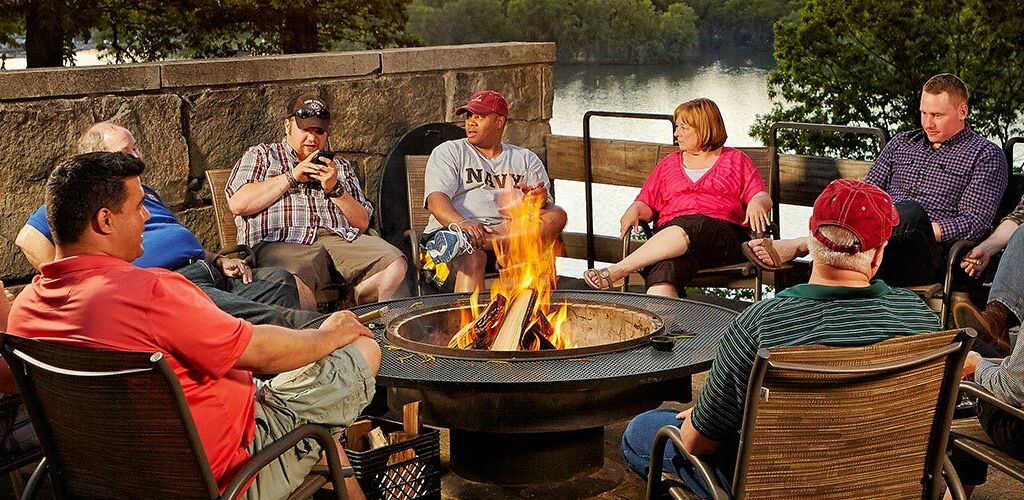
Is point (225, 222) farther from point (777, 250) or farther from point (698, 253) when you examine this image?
point (777, 250)

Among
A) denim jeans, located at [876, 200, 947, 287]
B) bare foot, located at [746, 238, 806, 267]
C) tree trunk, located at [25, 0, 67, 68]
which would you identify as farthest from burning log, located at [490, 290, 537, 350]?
tree trunk, located at [25, 0, 67, 68]

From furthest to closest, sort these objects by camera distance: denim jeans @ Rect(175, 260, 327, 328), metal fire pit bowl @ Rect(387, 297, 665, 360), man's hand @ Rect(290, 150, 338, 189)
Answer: man's hand @ Rect(290, 150, 338, 189) < denim jeans @ Rect(175, 260, 327, 328) < metal fire pit bowl @ Rect(387, 297, 665, 360)

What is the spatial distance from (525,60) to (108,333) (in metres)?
4.40

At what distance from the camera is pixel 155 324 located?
2797 millimetres

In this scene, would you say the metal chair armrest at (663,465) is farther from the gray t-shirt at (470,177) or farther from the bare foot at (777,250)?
the gray t-shirt at (470,177)

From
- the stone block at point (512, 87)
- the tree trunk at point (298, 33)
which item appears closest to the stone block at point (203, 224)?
the stone block at point (512, 87)

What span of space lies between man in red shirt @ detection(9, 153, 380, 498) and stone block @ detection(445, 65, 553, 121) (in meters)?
3.64

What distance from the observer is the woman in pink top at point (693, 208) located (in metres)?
5.62

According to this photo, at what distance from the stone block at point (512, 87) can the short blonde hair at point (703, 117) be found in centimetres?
124

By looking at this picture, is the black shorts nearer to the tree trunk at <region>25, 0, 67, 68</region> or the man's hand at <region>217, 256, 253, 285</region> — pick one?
the man's hand at <region>217, 256, 253, 285</region>

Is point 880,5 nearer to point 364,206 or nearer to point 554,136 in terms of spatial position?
point 554,136

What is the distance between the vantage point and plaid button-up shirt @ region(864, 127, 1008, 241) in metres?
5.37

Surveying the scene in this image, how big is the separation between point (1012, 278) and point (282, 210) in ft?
9.79

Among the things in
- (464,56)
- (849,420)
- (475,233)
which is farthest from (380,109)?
(849,420)
